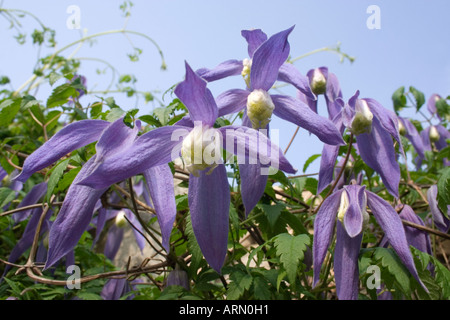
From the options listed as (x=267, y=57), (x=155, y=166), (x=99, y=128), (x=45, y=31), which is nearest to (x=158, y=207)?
(x=155, y=166)

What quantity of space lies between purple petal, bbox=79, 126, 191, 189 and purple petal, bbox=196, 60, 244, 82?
0.20m

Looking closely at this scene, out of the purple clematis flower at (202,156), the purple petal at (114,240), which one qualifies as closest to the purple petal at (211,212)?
the purple clematis flower at (202,156)

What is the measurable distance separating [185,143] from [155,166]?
0.08 meters

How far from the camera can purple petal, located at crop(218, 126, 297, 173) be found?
0.55m

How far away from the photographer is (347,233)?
0.71m

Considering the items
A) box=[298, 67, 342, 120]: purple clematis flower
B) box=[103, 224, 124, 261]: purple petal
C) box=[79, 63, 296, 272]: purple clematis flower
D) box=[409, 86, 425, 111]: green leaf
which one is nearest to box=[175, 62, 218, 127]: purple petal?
box=[79, 63, 296, 272]: purple clematis flower

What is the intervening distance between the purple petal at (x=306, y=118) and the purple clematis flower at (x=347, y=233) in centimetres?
13

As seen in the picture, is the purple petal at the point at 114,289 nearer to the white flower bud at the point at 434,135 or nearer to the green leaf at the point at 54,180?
the green leaf at the point at 54,180

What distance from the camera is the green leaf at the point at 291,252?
0.64m

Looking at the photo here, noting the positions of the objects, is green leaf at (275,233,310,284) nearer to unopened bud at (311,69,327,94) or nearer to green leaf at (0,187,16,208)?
unopened bud at (311,69,327,94)

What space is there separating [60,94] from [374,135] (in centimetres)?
71
